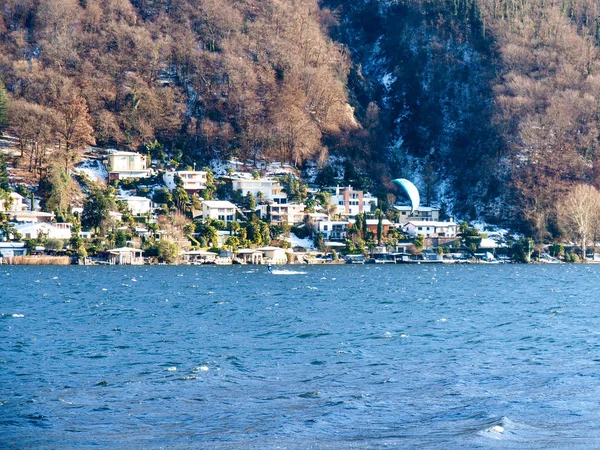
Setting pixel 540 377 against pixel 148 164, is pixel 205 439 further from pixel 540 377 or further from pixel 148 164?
pixel 148 164

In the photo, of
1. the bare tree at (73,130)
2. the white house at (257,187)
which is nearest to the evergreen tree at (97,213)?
the bare tree at (73,130)

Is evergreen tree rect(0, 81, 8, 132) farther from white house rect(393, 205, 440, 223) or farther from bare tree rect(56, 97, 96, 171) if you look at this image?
white house rect(393, 205, 440, 223)

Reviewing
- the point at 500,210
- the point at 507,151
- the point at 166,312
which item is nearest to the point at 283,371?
the point at 166,312

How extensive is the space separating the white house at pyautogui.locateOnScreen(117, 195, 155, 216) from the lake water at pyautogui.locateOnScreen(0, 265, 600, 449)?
4724 centimetres

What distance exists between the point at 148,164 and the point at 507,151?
47.0m

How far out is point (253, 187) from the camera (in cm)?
10888

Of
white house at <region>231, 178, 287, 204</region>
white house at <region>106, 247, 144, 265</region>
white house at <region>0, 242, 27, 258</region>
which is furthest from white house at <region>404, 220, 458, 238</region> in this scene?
white house at <region>0, 242, 27, 258</region>

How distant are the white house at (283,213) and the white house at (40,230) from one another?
76.2ft

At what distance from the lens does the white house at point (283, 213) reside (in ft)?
335

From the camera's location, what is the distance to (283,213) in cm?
10262

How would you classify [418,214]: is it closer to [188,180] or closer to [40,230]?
[188,180]

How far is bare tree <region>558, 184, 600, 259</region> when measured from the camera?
104 meters

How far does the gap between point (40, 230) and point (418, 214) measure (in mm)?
45728

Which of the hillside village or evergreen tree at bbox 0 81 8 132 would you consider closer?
the hillside village
